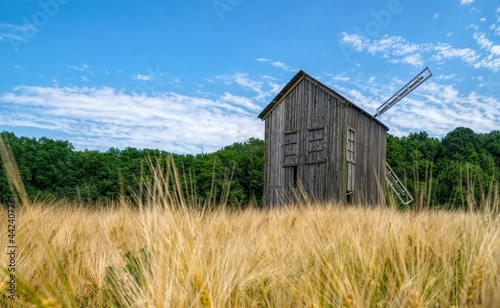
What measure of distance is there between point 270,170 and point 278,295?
14.4m

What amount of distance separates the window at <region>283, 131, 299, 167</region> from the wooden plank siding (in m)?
0.05

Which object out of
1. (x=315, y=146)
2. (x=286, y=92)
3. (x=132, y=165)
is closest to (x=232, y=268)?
(x=315, y=146)

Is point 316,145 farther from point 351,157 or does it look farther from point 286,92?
point 286,92

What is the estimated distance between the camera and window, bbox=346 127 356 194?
14.7 metres

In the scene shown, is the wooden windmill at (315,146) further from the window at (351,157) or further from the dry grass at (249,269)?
the dry grass at (249,269)

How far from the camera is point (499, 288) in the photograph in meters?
1.12

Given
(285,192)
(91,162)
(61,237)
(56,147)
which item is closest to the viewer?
(61,237)

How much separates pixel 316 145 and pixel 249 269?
43.6 feet

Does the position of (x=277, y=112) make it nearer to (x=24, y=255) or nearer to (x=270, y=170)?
(x=270, y=170)

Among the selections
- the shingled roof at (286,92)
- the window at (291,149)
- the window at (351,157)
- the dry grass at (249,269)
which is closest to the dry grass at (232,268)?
the dry grass at (249,269)

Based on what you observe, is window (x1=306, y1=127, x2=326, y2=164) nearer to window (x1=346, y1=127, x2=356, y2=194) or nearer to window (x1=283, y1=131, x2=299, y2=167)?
window (x1=283, y1=131, x2=299, y2=167)

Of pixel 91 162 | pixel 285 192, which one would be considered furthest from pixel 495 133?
pixel 91 162

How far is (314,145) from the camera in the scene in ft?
49.3

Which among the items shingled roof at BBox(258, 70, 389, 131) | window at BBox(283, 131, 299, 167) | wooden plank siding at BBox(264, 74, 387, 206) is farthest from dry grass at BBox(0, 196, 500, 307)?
window at BBox(283, 131, 299, 167)
